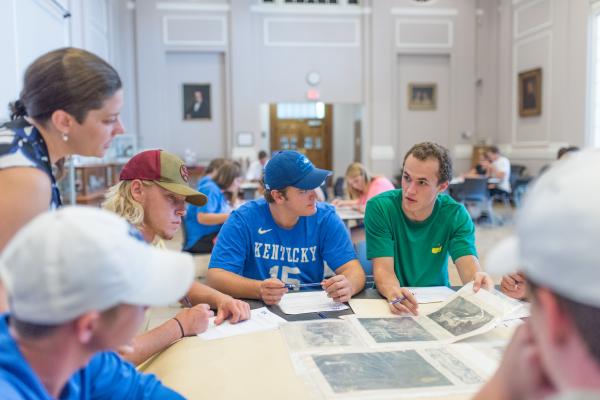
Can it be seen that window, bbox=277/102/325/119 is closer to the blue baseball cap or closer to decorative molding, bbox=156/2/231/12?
decorative molding, bbox=156/2/231/12

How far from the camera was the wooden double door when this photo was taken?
1354 centimetres

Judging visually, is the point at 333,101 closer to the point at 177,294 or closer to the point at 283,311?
the point at 283,311

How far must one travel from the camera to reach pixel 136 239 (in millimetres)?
858

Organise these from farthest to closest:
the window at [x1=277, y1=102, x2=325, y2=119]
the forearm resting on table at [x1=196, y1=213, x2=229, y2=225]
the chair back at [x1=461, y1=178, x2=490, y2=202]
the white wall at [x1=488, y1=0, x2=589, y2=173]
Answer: the window at [x1=277, y1=102, x2=325, y2=119] → the white wall at [x1=488, y1=0, x2=589, y2=173] → the chair back at [x1=461, y1=178, x2=490, y2=202] → the forearm resting on table at [x1=196, y1=213, x2=229, y2=225]

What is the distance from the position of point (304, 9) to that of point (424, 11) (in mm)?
2594

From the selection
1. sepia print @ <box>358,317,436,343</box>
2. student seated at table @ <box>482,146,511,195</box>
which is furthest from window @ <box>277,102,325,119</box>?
sepia print @ <box>358,317,436,343</box>

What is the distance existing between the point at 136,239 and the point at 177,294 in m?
0.11

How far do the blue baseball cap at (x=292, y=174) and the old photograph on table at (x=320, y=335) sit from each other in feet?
2.39

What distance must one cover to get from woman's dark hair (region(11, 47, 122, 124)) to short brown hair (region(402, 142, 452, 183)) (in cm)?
142

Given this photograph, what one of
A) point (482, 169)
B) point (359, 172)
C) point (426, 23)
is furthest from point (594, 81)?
point (359, 172)

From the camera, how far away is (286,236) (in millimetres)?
2334

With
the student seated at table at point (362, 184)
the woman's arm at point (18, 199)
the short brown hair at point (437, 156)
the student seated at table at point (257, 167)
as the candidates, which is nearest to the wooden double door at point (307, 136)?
the student seated at table at point (257, 167)

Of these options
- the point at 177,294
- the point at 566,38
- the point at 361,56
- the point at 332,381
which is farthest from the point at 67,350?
the point at 361,56

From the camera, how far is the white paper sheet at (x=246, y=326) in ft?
5.39
